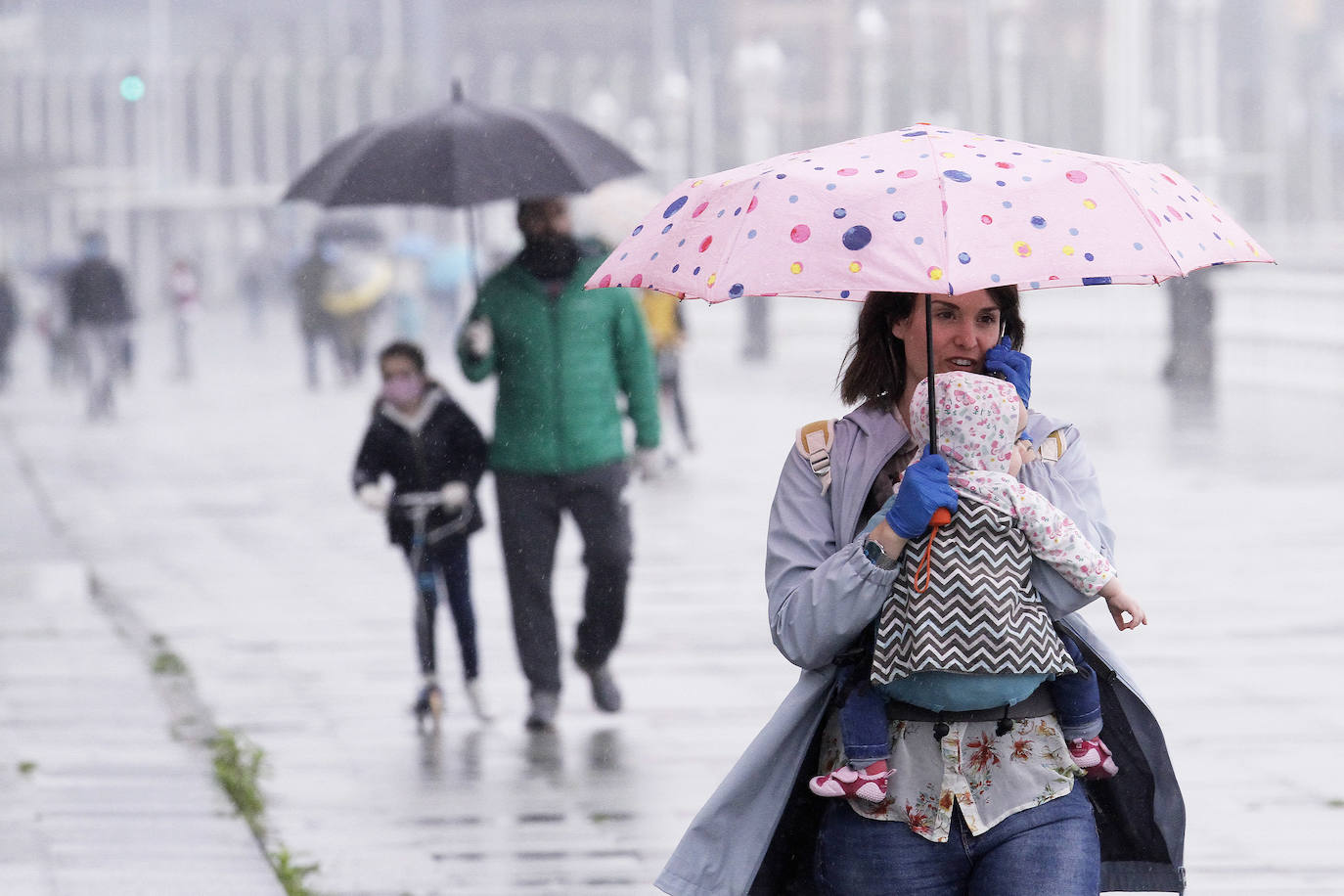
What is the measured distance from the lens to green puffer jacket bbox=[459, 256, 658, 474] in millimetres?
6926

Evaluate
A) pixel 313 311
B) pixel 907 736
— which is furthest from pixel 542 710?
pixel 313 311

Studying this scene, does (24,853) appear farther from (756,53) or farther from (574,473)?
(756,53)

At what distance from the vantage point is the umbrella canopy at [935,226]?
2.93 m

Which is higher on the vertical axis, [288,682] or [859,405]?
[859,405]

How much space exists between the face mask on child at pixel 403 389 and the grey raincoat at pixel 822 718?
154 inches

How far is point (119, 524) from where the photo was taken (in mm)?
→ 13086

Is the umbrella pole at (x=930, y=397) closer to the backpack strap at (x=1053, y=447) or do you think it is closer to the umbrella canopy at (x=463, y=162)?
the backpack strap at (x=1053, y=447)

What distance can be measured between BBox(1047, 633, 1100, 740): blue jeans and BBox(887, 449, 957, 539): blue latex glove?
0.34 metres

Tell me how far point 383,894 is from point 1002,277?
2.97 meters

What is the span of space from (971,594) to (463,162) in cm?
427

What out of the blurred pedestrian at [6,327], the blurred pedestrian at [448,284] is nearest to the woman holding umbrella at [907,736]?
the blurred pedestrian at [6,327]

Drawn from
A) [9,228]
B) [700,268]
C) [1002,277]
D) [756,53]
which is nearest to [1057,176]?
[1002,277]

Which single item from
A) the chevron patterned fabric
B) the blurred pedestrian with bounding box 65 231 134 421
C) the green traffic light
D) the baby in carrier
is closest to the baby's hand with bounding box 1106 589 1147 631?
the baby in carrier

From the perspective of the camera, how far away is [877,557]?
3010 millimetres
